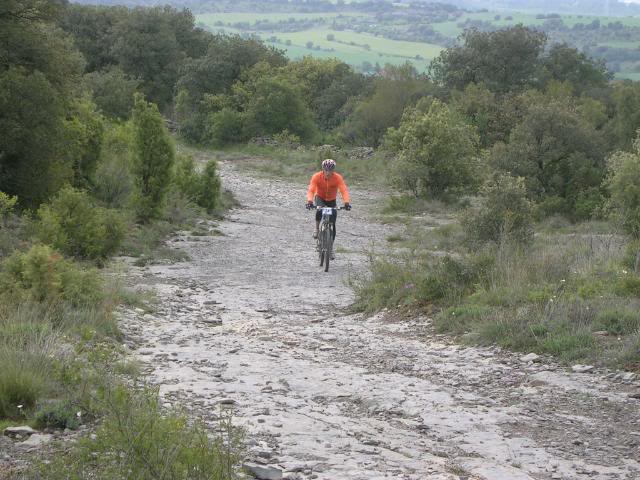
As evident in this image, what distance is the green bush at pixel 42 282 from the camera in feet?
27.8

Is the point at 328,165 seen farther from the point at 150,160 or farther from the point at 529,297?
the point at 529,297

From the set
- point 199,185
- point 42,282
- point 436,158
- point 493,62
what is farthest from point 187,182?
point 493,62

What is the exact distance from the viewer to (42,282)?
8570mm

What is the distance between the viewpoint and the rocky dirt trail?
212 inches

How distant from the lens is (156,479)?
4098mm

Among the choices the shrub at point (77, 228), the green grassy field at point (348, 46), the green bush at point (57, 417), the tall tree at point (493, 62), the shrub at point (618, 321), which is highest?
the green grassy field at point (348, 46)

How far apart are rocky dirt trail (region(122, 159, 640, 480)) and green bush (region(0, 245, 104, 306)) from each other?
2.07 ft

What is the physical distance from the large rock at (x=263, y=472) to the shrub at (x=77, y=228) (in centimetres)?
878

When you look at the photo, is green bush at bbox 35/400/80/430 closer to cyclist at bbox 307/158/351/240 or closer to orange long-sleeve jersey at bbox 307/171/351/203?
cyclist at bbox 307/158/351/240

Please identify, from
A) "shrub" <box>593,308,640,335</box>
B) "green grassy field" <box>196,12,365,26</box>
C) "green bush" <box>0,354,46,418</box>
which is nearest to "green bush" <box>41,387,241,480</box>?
"green bush" <box>0,354,46,418</box>

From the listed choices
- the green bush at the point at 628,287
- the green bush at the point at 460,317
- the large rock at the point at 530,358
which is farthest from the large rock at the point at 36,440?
the green bush at the point at 628,287

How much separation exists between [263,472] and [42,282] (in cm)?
452

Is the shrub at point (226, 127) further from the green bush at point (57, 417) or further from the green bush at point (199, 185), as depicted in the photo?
the green bush at point (57, 417)

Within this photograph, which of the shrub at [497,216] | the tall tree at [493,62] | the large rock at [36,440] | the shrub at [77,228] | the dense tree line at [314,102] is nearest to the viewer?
the large rock at [36,440]
